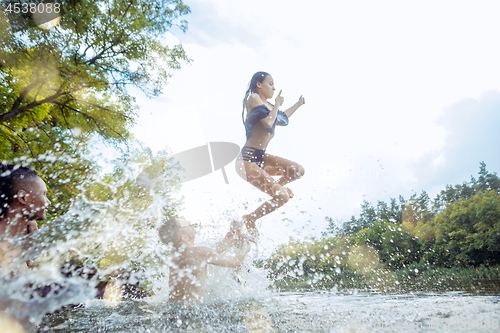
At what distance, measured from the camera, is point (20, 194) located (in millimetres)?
2223

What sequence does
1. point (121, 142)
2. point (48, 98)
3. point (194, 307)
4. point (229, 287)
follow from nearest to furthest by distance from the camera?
point (194, 307) → point (229, 287) → point (48, 98) → point (121, 142)

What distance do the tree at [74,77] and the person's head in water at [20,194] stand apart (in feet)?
18.0

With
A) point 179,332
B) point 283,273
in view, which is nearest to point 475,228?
point 283,273

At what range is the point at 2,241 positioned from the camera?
6.77ft

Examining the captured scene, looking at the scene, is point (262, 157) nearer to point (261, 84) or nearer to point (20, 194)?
point (261, 84)

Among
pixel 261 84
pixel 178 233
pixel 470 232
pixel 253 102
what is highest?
pixel 470 232

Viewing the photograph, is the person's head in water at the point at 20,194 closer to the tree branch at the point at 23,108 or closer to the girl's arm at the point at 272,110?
the girl's arm at the point at 272,110

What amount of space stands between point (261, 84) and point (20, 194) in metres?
3.36

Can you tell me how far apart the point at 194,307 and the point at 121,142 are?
304 inches

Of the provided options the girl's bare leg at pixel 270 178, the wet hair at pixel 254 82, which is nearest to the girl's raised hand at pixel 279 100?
the wet hair at pixel 254 82

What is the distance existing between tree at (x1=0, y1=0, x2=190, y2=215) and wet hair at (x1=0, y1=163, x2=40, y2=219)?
544 cm

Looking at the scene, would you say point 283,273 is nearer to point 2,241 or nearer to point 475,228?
point 2,241

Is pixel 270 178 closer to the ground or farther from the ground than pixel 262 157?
closer to the ground

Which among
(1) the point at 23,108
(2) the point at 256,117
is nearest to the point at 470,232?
(2) the point at 256,117
